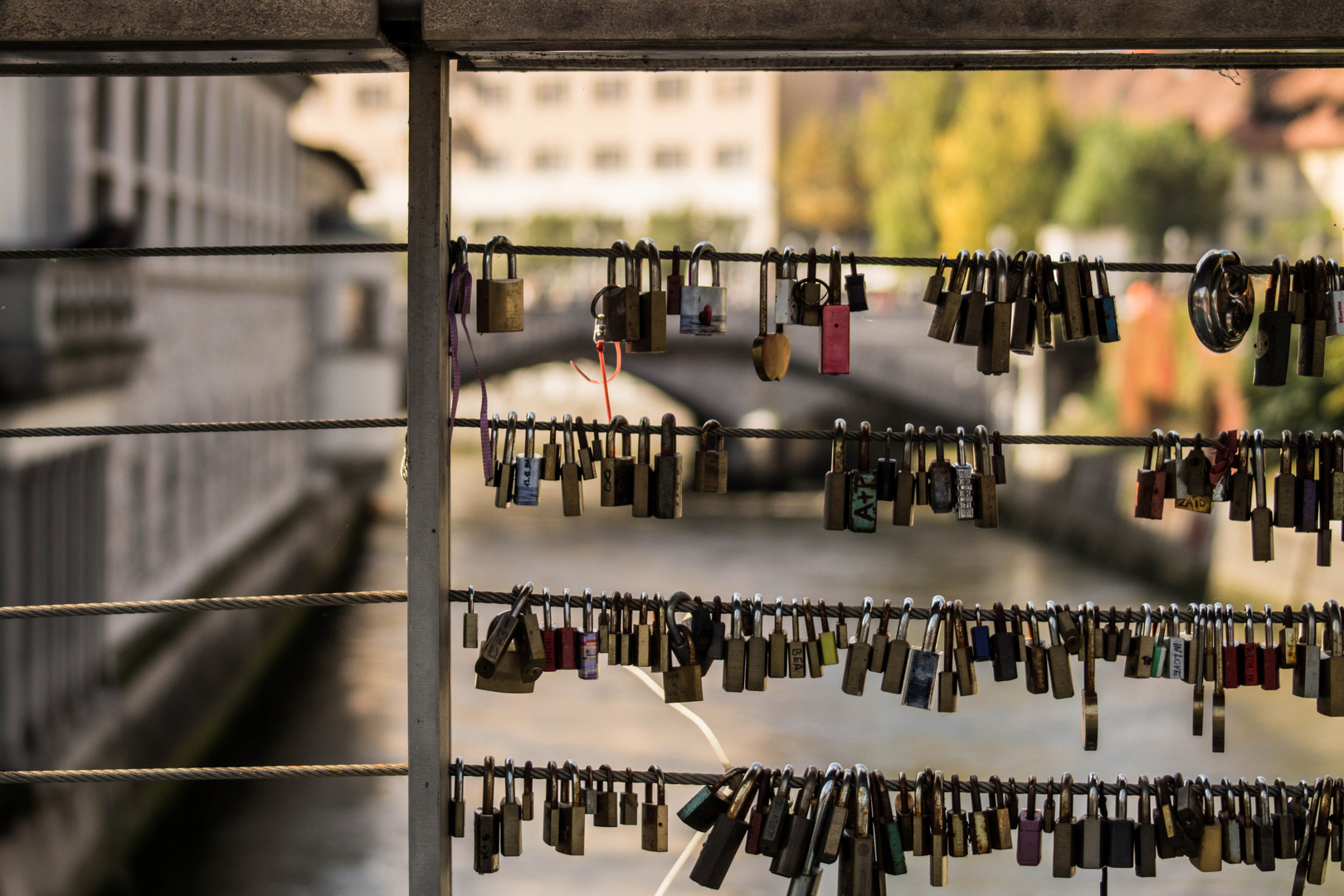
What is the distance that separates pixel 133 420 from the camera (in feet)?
32.6

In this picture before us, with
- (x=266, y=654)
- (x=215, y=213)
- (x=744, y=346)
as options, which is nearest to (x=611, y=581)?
(x=266, y=654)

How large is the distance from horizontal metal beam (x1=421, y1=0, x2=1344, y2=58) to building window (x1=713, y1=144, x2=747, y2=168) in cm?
3949

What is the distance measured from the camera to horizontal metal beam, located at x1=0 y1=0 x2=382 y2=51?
5.21 ft

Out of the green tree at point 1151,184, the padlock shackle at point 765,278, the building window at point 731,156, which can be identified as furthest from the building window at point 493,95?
the padlock shackle at point 765,278

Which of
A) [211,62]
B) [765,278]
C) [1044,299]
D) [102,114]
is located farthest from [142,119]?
[1044,299]

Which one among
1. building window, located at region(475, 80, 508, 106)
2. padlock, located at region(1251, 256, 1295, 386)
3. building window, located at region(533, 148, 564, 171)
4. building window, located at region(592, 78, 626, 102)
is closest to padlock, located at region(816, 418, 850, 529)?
padlock, located at region(1251, 256, 1295, 386)

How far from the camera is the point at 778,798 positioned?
1750 mm

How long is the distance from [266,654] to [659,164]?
3061 cm

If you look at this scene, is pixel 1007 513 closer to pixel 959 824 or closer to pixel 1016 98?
pixel 1016 98

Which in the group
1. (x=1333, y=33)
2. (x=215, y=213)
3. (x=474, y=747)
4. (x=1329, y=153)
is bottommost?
(x=474, y=747)

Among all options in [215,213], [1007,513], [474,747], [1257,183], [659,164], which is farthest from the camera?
[659,164]

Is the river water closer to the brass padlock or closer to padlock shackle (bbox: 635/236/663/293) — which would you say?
the brass padlock

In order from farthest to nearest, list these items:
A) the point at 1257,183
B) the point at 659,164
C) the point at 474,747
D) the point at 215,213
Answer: the point at 659,164 → the point at 1257,183 → the point at 215,213 → the point at 474,747

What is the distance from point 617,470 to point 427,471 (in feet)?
0.81
